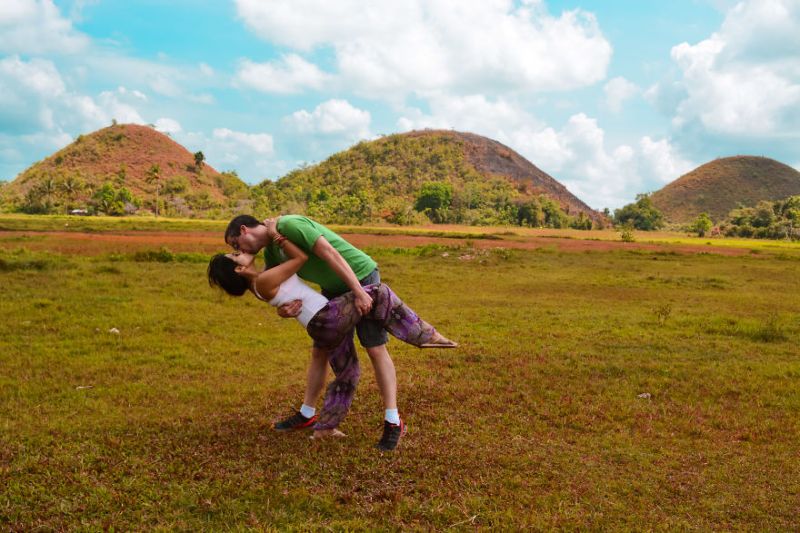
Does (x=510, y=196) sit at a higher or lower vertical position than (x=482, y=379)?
higher

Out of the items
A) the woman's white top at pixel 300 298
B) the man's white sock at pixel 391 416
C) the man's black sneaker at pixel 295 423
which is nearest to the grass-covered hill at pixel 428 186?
the man's black sneaker at pixel 295 423

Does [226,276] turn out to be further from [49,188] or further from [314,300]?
[49,188]

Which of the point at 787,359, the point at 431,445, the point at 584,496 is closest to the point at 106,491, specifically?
the point at 431,445

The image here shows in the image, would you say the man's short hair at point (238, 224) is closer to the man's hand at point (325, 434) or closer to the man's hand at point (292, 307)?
the man's hand at point (292, 307)

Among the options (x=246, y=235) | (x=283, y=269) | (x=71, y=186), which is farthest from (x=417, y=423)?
(x=71, y=186)

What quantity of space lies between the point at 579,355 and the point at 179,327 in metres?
6.90

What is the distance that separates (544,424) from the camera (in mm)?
5848

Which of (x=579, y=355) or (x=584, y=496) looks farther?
(x=579, y=355)

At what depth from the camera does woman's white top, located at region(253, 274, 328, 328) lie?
450 cm

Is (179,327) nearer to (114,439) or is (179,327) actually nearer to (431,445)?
(114,439)

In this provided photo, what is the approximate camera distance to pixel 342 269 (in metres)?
4.34

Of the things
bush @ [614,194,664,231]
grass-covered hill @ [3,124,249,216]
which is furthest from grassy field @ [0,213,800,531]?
bush @ [614,194,664,231]

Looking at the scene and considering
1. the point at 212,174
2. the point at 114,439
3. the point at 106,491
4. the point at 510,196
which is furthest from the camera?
the point at 212,174

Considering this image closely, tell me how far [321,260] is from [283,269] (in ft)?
1.12
